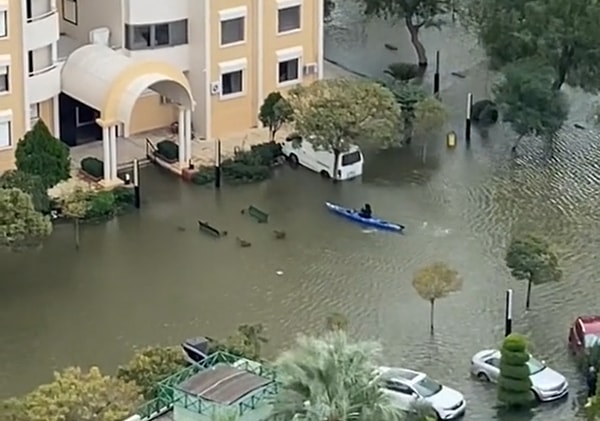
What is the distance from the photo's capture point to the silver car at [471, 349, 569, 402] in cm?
3462

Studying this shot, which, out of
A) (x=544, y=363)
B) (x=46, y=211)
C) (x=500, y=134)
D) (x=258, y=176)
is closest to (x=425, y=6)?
(x=500, y=134)

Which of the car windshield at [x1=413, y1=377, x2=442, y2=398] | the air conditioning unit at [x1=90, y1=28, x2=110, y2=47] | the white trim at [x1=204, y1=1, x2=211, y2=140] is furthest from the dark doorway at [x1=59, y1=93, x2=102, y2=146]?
the car windshield at [x1=413, y1=377, x2=442, y2=398]

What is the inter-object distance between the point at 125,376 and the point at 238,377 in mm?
3538

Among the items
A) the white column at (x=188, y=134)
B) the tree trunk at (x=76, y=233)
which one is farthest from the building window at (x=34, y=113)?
the tree trunk at (x=76, y=233)

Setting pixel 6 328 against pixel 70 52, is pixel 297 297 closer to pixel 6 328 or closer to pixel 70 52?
pixel 6 328

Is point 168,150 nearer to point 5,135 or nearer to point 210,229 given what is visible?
point 5,135

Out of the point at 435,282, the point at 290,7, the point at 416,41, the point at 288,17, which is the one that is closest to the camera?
the point at 435,282

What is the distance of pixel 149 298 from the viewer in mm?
39156

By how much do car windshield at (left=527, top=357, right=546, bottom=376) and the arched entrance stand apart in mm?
14256

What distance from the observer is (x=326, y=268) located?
134 ft

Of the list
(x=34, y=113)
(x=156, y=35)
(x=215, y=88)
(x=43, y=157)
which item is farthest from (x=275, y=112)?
(x=43, y=157)

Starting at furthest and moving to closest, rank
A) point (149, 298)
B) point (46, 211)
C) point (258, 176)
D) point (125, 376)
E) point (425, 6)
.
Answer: point (425, 6) → point (258, 176) → point (46, 211) → point (149, 298) → point (125, 376)

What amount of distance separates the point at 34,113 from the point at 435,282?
14103 mm

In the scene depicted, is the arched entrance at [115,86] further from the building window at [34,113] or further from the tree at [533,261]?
the tree at [533,261]
